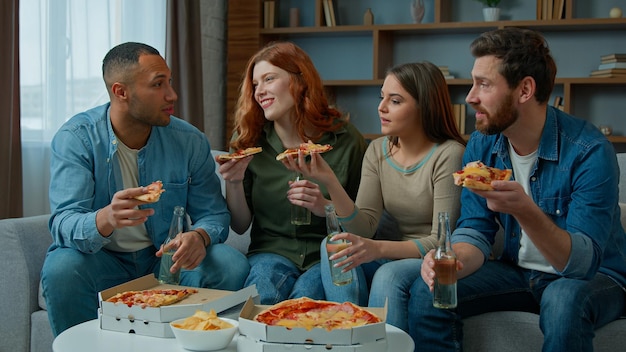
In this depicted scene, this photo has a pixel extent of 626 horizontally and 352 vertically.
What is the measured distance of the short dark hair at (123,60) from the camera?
266 cm

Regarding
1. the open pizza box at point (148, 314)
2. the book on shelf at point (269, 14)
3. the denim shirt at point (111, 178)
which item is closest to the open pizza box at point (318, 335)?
the open pizza box at point (148, 314)

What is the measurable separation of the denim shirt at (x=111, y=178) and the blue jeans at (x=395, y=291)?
63cm

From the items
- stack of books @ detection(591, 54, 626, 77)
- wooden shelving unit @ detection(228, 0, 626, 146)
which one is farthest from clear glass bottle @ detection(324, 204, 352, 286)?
stack of books @ detection(591, 54, 626, 77)

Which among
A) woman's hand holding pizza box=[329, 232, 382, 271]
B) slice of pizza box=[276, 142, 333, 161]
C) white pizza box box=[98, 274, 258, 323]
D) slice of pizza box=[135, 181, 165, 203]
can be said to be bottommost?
white pizza box box=[98, 274, 258, 323]

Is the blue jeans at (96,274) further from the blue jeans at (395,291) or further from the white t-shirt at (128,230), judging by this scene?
the blue jeans at (395,291)

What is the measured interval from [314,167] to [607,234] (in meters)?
0.93

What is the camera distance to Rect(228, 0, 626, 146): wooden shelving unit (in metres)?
5.15

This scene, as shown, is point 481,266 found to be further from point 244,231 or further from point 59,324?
point 59,324

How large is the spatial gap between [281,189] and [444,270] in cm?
101

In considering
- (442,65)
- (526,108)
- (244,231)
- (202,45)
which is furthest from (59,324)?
(442,65)

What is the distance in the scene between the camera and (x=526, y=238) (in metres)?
2.34

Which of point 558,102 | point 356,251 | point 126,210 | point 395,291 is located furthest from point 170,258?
point 558,102

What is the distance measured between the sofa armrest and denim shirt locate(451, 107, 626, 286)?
4.63 ft

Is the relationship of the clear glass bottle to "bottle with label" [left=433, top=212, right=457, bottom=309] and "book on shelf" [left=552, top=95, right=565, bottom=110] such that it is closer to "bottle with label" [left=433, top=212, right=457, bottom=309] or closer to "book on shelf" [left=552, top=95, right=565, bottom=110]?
"bottle with label" [left=433, top=212, right=457, bottom=309]
